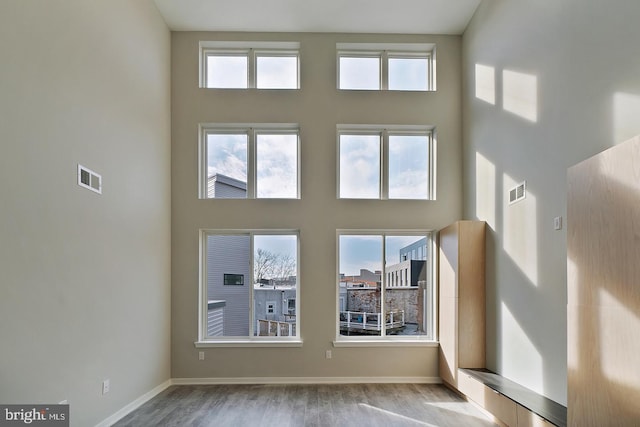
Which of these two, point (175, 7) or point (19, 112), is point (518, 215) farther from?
point (175, 7)

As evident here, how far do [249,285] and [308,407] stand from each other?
1.98m

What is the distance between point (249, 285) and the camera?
20.0ft

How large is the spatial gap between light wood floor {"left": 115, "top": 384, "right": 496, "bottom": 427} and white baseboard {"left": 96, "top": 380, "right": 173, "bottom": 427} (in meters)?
0.06

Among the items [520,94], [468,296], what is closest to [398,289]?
[468,296]

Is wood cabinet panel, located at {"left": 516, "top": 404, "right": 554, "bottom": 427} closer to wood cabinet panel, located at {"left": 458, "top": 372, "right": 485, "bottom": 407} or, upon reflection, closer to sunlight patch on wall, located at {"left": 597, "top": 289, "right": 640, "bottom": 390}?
wood cabinet panel, located at {"left": 458, "top": 372, "right": 485, "bottom": 407}

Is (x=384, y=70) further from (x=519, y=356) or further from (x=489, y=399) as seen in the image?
(x=489, y=399)

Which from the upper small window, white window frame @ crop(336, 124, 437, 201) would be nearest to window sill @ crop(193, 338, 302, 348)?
white window frame @ crop(336, 124, 437, 201)

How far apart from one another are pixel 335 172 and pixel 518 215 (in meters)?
2.63

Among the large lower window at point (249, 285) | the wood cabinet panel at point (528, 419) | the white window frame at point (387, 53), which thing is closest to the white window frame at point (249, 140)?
the large lower window at point (249, 285)

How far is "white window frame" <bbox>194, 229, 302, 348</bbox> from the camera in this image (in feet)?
19.2

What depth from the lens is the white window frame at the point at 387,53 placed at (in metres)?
6.24

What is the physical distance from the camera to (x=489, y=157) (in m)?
5.17

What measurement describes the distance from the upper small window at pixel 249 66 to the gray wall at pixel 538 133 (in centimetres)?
272

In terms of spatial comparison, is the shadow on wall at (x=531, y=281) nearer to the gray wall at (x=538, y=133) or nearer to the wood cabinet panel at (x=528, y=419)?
the gray wall at (x=538, y=133)
